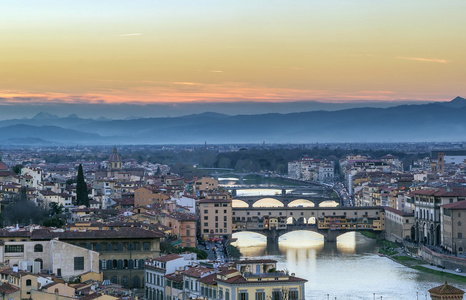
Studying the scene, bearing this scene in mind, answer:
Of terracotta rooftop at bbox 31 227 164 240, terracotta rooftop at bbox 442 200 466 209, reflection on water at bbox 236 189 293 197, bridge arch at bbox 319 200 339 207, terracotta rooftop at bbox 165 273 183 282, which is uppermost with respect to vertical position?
terracotta rooftop at bbox 442 200 466 209

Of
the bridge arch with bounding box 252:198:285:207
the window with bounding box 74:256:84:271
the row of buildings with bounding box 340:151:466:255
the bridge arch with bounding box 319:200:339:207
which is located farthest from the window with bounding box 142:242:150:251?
the bridge arch with bounding box 252:198:285:207

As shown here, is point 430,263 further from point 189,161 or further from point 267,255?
point 189,161

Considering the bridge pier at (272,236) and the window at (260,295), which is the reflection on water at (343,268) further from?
the window at (260,295)

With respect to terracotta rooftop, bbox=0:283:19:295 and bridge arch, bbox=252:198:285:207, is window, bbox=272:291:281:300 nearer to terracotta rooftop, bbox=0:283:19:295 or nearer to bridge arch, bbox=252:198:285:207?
terracotta rooftop, bbox=0:283:19:295

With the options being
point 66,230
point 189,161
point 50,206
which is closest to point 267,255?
point 50,206

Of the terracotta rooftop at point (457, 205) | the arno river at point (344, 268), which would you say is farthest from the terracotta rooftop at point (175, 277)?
the terracotta rooftop at point (457, 205)

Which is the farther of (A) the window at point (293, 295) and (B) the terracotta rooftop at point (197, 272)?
(B) the terracotta rooftop at point (197, 272)
